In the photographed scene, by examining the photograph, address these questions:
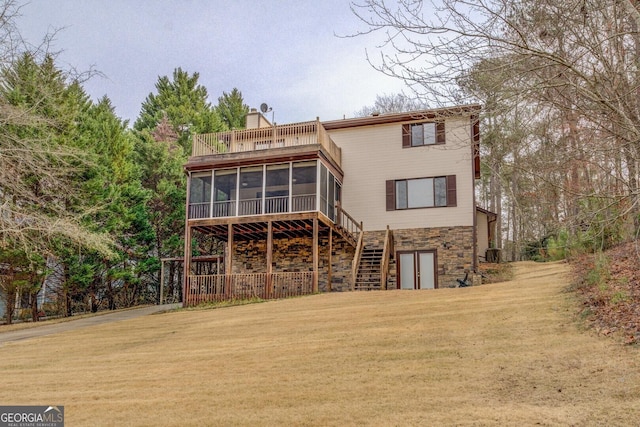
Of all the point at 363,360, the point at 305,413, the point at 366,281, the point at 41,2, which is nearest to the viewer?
the point at 305,413

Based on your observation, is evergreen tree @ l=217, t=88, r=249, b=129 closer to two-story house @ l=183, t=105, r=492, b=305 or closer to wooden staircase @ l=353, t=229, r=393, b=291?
two-story house @ l=183, t=105, r=492, b=305

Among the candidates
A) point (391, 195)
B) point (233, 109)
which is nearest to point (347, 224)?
point (391, 195)

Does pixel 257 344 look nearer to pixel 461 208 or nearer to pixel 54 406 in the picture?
pixel 54 406

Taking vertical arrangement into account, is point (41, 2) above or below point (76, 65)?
above

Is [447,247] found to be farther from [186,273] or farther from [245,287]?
[186,273]

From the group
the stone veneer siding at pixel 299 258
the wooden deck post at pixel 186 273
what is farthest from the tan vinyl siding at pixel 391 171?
the wooden deck post at pixel 186 273

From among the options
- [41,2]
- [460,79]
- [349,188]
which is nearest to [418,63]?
[460,79]

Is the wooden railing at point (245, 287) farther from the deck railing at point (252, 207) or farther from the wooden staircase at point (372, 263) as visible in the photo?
the deck railing at point (252, 207)

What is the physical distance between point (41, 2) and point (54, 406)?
27.5 feet

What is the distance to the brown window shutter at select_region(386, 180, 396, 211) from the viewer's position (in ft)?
64.7

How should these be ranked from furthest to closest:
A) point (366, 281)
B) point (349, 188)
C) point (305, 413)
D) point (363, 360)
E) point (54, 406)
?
point (349, 188) → point (366, 281) → point (363, 360) → point (54, 406) → point (305, 413)

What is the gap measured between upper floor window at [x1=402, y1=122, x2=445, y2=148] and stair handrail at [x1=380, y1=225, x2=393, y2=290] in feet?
11.7

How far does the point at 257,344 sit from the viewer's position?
9703mm

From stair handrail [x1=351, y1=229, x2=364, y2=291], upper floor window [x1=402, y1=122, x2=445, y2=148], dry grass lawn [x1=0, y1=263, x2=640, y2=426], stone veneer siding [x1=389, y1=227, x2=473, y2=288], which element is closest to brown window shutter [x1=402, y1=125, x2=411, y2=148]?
upper floor window [x1=402, y1=122, x2=445, y2=148]
